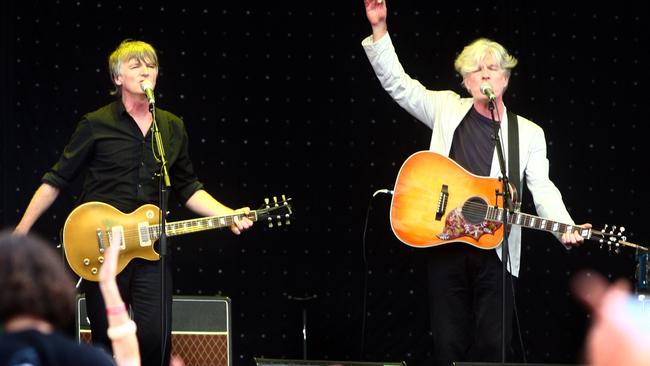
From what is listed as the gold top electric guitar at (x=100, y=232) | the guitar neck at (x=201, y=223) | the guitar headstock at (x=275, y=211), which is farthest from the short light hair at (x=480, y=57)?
the gold top electric guitar at (x=100, y=232)

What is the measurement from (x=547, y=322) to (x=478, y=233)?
184 cm

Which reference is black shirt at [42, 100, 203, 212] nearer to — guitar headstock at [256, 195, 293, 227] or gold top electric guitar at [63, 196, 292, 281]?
gold top electric guitar at [63, 196, 292, 281]

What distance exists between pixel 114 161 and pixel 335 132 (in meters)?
1.96

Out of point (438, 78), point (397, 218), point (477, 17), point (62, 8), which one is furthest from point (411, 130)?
point (62, 8)

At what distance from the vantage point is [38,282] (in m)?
2.23

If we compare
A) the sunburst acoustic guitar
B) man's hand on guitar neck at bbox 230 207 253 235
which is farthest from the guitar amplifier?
the sunburst acoustic guitar

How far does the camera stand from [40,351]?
7.32 ft

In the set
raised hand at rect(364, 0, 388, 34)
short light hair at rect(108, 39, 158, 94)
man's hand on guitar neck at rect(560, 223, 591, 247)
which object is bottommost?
man's hand on guitar neck at rect(560, 223, 591, 247)

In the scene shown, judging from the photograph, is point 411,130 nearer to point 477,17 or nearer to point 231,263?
point 477,17

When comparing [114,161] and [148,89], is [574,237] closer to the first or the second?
[148,89]

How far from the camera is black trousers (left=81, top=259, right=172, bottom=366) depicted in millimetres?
5426

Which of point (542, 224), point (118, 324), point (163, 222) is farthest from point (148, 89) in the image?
point (118, 324)

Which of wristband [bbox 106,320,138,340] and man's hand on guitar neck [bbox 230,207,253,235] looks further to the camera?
man's hand on guitar neck [bbox 230,207,253,235]

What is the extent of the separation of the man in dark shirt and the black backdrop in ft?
4.09
